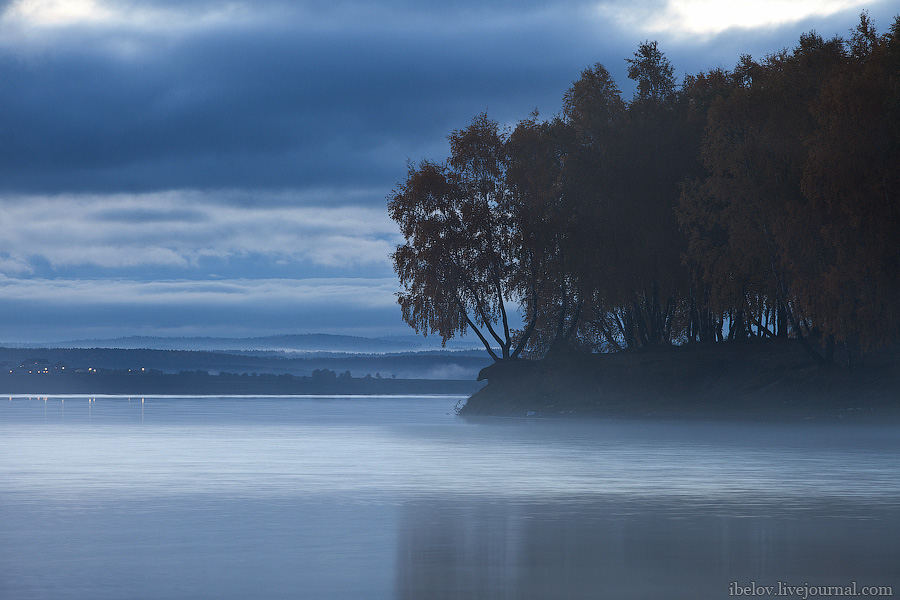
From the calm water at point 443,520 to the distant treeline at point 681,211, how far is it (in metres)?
16.5

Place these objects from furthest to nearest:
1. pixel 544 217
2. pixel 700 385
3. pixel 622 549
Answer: pixel 544 217
pixel 700 385
pixel 622 549

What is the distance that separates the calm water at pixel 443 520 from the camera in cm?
1120

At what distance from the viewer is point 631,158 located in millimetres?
59344

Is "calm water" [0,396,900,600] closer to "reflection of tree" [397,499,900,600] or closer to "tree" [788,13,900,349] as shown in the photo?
"reflection of tree" [397,499,900,600]

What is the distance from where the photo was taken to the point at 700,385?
182 ft

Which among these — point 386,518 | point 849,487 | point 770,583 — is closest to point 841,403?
point 849,487

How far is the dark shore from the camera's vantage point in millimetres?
48438

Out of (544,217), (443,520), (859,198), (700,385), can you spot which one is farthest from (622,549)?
(544,217)

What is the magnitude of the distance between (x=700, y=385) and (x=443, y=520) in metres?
41.3

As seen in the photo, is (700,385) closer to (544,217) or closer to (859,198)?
(544,217)

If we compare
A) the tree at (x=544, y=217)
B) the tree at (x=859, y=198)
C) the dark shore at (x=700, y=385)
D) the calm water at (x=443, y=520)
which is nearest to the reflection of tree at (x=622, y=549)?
the calm water at (x=443, y=520)

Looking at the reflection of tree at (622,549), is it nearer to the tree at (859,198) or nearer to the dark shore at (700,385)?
the tree at (859,198)

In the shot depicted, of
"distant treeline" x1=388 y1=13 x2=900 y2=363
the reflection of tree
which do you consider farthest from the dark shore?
the reflection of tree

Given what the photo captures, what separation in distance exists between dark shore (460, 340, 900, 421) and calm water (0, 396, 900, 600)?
17735mm
